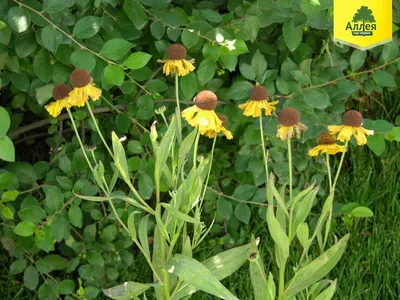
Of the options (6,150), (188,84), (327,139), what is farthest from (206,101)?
(188,84)

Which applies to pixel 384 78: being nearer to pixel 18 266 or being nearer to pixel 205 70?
pixel 205 70

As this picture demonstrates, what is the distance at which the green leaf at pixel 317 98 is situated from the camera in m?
1.84

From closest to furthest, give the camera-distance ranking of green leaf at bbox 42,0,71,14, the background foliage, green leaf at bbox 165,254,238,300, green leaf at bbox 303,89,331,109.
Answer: green leaf at bbox 165,254,238,300 < green leaf at bbox 42,0,71,14 < the background foliage < green leaf at bbox 303,89,331,109

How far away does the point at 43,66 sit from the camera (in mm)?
1779

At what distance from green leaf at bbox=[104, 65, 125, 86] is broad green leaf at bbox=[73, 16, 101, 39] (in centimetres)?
8

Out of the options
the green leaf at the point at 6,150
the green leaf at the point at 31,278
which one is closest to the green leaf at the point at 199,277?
the green leaf at the point at 6,150

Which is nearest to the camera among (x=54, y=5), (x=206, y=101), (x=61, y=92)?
(x=206, y=101)

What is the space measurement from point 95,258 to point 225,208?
1.20 feet

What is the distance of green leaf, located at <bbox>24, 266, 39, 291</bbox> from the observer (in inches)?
78.4

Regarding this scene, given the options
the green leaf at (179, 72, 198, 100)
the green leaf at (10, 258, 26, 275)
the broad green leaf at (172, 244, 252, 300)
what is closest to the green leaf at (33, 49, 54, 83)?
the green leaf at (179, 72, 198, 100)

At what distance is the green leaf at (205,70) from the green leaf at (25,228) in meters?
0.53

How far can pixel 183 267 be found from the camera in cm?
134

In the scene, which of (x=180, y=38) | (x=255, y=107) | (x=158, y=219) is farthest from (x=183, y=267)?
(x=180, y=38)

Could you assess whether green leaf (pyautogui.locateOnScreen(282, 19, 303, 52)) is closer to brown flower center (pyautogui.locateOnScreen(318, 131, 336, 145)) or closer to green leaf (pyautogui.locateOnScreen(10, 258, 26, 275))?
brown flower center (pyautogui.locateOnScreen(318, 131, 336, 145))
